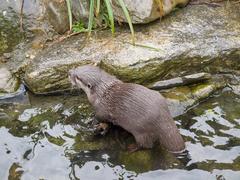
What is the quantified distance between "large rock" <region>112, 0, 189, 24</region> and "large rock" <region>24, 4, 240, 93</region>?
10 centimetres

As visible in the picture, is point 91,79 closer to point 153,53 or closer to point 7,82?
point 153,53

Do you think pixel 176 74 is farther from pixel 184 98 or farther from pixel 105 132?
pixel 105 132

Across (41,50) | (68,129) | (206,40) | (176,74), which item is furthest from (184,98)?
(41,50)

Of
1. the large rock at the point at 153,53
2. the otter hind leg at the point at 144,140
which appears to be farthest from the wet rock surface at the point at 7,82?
the otter hind leg at the point at 144,140

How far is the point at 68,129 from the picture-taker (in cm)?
394

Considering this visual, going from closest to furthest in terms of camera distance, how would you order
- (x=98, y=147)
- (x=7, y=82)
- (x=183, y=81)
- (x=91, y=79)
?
(x=98, y=147) < (x=91, y=79) < (x=183, y=81) < (x=7, y=82)

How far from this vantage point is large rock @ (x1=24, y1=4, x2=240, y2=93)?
426cm

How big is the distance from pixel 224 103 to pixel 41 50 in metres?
1.65

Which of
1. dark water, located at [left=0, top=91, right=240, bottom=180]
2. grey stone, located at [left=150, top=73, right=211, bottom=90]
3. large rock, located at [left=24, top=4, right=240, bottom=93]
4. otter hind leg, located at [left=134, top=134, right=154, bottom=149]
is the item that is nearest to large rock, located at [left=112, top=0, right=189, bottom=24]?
large rock, located at [left=24, top=4, right=240, bottom=93]

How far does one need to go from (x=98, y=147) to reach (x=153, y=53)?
3.28 feet

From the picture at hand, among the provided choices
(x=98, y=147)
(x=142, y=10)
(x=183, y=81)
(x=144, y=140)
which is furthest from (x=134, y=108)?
(x=142, y=10)

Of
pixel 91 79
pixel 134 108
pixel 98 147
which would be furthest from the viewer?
pixel 91 79

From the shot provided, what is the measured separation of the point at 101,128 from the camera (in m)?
3.91

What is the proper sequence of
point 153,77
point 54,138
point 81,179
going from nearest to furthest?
point 81,179
point 54,138
point 153,77
